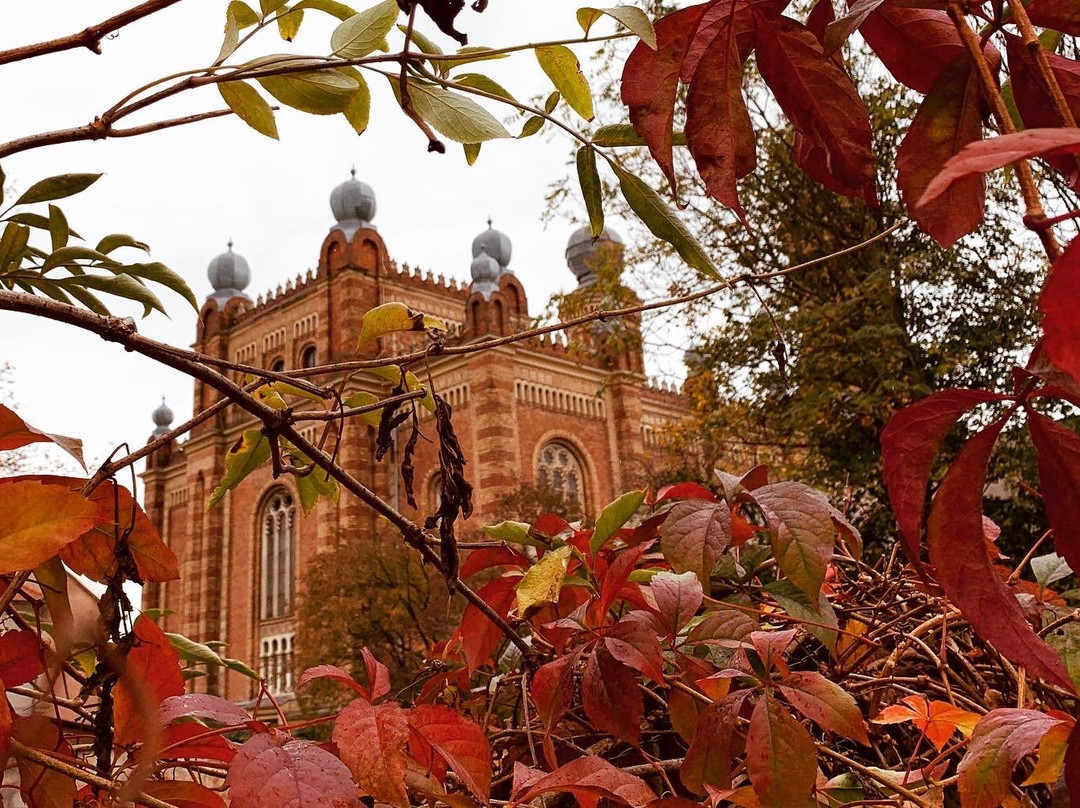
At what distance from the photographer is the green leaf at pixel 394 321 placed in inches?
23.8

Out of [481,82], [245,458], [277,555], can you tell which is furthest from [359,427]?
[481,82]

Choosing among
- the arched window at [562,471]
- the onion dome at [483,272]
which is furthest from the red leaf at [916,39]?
the onion dome at [483,272]

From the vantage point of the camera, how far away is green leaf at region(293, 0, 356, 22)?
593 millimetres

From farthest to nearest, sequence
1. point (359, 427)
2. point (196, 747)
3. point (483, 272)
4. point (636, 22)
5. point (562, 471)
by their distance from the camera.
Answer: point (483, 272) < point (359, 427) < point (562, 471) < point (196, 747) < point (636, 22)

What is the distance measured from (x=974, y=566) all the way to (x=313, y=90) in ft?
1.55

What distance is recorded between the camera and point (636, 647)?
1.86ft

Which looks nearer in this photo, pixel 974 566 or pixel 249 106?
pixel 974 566

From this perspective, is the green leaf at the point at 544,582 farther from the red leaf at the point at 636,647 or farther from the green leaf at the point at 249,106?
the green leaf at the point at 249,106

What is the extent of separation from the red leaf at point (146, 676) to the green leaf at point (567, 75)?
40 centimetres

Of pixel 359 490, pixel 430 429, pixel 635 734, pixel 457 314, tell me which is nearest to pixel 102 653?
pixel 359 490

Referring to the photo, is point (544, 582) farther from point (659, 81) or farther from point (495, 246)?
point (495, 246)

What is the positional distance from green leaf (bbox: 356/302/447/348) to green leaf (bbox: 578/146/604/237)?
0.13 m

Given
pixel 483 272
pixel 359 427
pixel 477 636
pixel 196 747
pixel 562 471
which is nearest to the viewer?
pixel 196 747

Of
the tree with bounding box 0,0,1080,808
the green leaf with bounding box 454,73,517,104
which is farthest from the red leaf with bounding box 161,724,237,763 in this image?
the green leaf with bounding box 454,73,517,104
